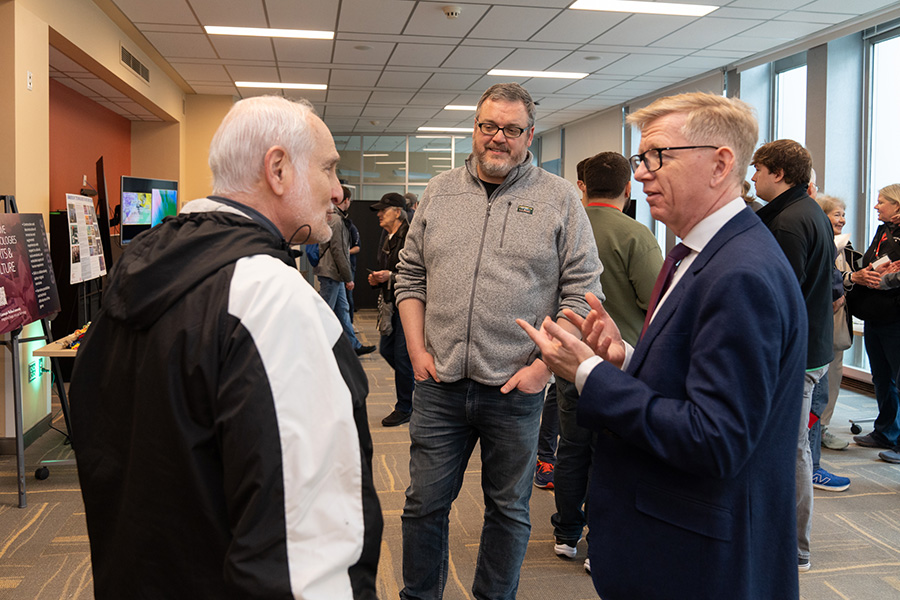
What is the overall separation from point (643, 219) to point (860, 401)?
5227 mm

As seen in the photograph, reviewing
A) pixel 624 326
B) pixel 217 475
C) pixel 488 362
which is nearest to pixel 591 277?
pixel 488 362

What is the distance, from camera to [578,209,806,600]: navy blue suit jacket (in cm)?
109

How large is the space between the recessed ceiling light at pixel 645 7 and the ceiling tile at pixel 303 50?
2691 millimetres

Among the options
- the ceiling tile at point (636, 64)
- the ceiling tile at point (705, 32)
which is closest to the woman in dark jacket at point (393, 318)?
the ceiling tile at point (705, 32)

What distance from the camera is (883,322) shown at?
4195 mm

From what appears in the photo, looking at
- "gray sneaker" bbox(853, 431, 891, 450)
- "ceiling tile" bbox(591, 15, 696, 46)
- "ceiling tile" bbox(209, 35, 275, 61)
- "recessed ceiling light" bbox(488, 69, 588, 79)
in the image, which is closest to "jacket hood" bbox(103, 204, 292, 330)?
"gray sneaker" bbox(853, 431, 891, 450)

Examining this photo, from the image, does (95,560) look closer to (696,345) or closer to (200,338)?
(200,338)

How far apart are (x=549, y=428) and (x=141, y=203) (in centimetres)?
453

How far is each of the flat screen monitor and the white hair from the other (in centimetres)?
493

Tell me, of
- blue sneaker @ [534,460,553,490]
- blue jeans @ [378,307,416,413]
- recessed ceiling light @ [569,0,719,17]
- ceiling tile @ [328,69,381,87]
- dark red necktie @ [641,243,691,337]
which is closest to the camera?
dark red necktie @ [641,243,691,337]

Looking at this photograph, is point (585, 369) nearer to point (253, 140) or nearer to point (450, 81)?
point (253, 140)

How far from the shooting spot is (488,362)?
191cm

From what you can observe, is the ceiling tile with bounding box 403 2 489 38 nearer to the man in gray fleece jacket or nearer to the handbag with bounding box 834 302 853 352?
the handbag with bounding box 834 302 853 352

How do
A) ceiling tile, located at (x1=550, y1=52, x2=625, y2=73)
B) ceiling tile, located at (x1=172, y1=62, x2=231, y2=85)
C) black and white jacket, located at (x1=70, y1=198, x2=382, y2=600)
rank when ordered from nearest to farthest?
black and white jacket, located at (x1=70, y1=198, x2=382, y2=600), ceiling tile, located at (x1=550, y1=52, x2=625, y2=73), ceiling tile, located at (x1=172, y1=62, x2=231, y2=85)
